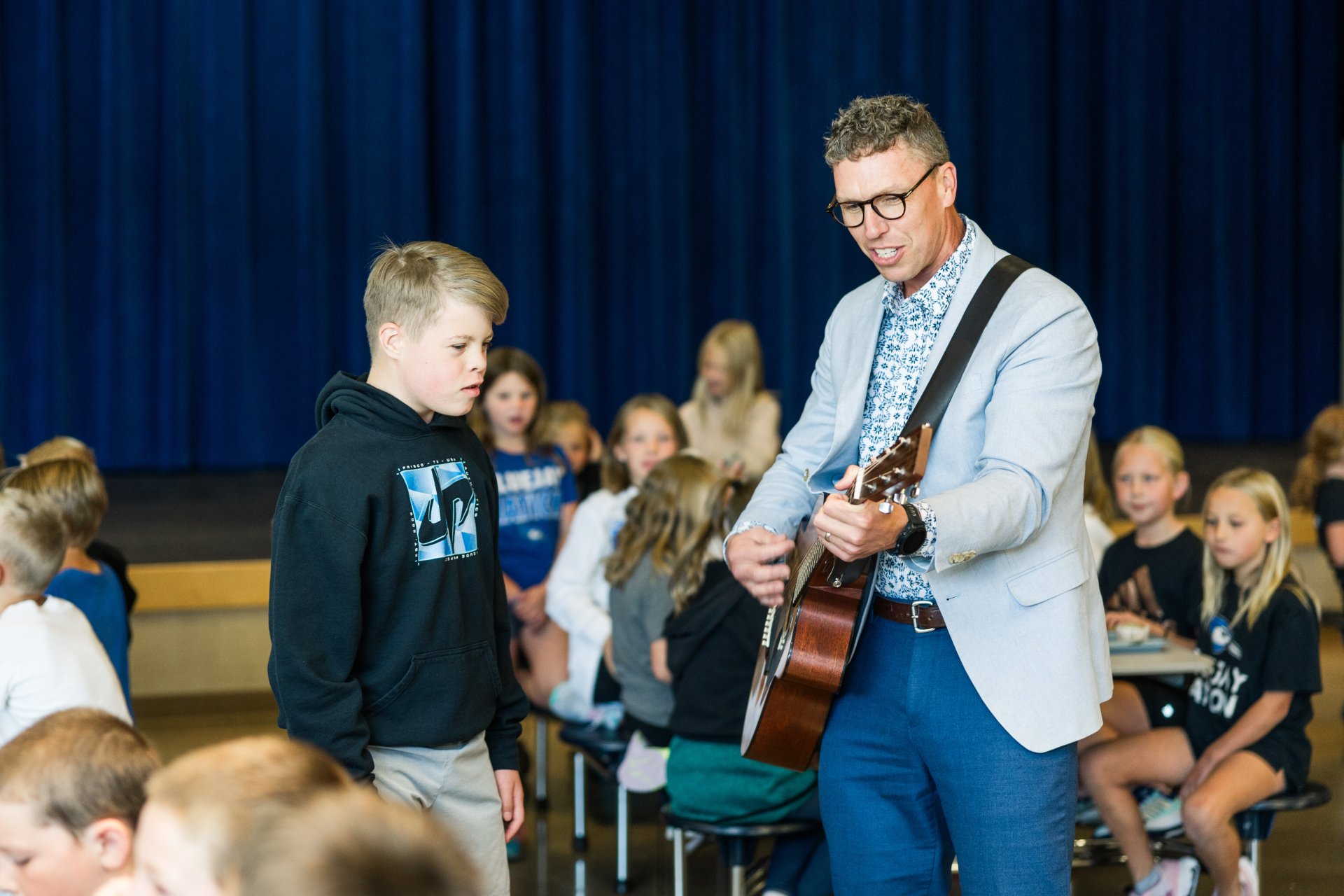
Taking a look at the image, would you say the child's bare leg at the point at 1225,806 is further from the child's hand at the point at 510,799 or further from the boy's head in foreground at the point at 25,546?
the boy's head in foreground at the point at 25,546

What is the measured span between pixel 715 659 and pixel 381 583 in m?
1.32

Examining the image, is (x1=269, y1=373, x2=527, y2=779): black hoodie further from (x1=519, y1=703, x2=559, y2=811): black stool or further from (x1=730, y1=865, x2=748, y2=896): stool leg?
(x1=519, y1=703, x2=559, y2=811): black stool

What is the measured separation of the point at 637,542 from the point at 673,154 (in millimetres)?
6866

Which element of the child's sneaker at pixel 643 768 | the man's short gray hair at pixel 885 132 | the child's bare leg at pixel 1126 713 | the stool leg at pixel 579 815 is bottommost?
the stool leg at pixel 579 815

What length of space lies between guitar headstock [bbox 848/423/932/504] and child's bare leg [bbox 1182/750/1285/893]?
155 centimetres

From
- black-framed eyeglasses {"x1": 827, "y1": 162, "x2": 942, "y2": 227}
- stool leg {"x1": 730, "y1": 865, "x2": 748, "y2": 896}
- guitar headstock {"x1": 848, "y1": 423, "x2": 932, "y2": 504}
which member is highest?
black-framed eyeglasses {"x1": 827, "y1": 162, "x2": 942, "y2": 227}

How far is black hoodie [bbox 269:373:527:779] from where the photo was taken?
1.88 metres

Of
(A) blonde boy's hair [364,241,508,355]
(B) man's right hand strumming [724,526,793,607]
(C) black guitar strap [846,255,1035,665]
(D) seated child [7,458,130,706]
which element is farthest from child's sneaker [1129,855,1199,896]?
(D) seated child [7,458,130,706]

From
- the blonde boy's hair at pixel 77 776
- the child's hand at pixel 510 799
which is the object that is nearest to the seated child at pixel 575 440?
the child's hand at pixel 510 799

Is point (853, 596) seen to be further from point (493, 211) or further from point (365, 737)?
point (493, 211)

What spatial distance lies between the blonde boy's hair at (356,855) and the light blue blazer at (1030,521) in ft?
3.53

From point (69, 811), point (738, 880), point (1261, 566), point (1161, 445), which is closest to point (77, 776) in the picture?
point (69, 811)

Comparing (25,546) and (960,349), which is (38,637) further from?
(960,349)

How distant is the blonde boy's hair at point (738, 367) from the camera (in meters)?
5.75
